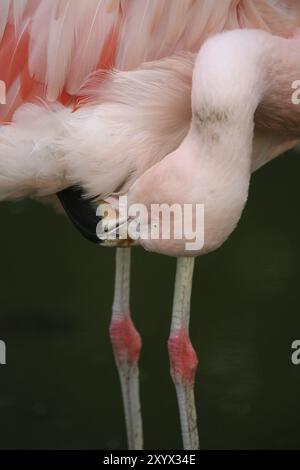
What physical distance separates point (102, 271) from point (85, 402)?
1157 mm

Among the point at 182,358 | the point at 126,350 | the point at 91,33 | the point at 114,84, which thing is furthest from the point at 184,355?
the point at 91,33

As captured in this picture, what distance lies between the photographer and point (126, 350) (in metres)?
3.99

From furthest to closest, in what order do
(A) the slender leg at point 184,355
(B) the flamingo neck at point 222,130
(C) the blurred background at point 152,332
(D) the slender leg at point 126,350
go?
(C) the blurred background at point 152,332 < (D) the slender leg at point 126,350 < (A) the slender leg at point 184,355 < (B) the flamingo neck at point 222,130

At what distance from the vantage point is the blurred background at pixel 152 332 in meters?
4.30

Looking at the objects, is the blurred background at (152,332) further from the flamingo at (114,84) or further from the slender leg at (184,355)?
the flamingo at (114,84)

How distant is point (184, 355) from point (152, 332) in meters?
1.16

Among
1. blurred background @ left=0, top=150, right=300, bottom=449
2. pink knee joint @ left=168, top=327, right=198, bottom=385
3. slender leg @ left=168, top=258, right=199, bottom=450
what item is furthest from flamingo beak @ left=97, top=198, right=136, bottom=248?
blurred background @ left=0, top=150, right=300, bottom=449

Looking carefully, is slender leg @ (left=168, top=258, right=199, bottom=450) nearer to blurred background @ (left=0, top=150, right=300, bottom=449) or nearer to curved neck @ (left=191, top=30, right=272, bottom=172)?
blurred background @ (left=0, top=150, right=300, bottom=449)

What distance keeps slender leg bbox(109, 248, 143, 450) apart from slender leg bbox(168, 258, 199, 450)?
235 millimetres

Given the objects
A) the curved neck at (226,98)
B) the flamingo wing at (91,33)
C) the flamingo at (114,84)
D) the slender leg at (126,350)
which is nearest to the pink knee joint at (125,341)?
the slender leg at (126,350)

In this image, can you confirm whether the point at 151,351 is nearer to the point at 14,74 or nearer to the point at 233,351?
the point at 233,351

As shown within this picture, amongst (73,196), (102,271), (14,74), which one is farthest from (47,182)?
(102,271)

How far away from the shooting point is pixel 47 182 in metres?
3.32

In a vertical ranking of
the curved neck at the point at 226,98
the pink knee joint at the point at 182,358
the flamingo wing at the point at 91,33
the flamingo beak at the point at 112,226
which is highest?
the flamingo wing at the point at 91,33
